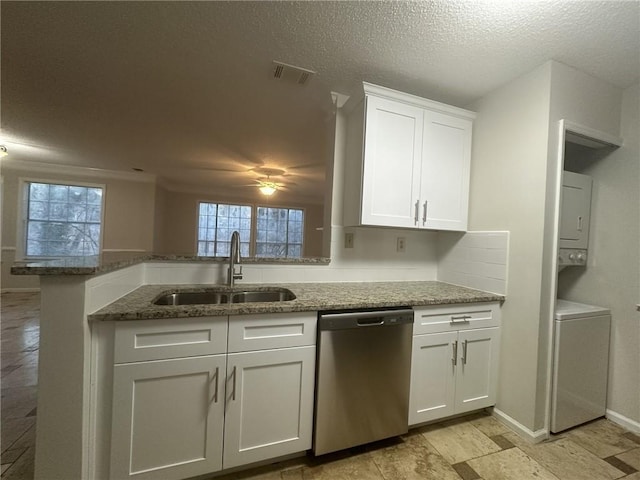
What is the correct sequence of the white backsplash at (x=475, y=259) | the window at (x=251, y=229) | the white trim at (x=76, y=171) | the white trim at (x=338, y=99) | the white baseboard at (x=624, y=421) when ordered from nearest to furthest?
the white baseboard at (x=624, y=421) → the white backsplash at (x=475, y=259) → the white trim at (x=338, y=99) → the white trim at (x=76, y=171) → the window at (x=251, y=229)

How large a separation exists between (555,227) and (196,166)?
4707 millimetres

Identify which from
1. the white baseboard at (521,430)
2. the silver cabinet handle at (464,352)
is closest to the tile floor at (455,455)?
the white baseboard at (521,430)

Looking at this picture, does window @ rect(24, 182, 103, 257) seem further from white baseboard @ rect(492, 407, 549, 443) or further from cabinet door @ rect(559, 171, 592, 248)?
cabinet door @ rect(559, 171, 592, 248)

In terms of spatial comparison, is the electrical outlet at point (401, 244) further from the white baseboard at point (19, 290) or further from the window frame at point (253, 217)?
the white baseboard at point (19, 290)

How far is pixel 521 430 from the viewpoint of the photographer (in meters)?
1.64

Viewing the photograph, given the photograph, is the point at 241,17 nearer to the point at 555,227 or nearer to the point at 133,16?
the point at 133,16

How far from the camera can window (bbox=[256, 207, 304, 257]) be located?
24.2 ft

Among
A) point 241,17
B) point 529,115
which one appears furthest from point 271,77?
point 529,115

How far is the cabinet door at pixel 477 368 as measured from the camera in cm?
171

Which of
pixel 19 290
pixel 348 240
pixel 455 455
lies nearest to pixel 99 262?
pixel 348 240

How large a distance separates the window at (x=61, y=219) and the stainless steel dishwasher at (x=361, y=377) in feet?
19.3

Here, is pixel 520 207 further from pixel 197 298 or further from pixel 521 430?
pixel 197 298

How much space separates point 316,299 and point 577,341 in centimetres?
173

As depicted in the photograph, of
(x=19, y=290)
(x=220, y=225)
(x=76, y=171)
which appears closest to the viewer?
(x=19, y=290)
